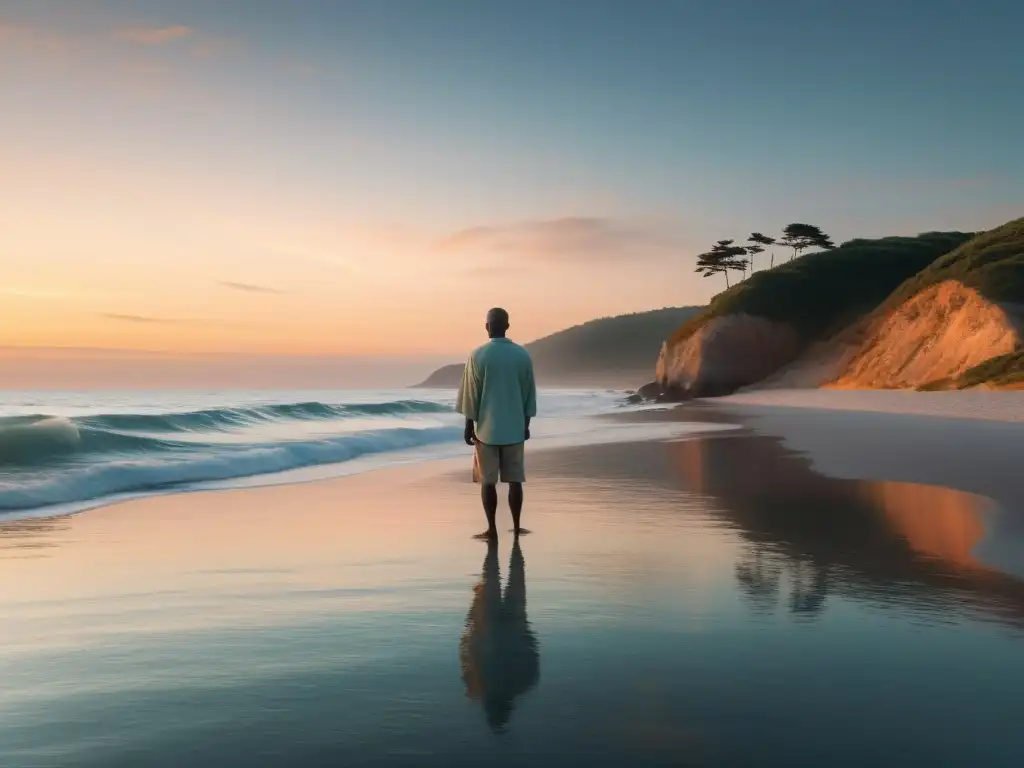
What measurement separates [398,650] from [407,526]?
3847 millimetres

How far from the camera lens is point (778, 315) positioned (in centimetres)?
7119

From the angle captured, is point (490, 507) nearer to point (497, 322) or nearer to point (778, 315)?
point (497, 322)

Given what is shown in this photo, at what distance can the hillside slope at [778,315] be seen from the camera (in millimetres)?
69625

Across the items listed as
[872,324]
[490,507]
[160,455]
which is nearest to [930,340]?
[872,324]

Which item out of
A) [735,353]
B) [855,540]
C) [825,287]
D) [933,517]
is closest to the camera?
[855,540]

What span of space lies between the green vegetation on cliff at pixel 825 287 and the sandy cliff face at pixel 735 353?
1.19 metres

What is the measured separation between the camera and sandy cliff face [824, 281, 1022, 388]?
143 feet

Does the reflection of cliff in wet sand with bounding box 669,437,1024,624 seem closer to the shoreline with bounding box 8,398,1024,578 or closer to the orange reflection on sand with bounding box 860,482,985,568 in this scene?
the orange reflection on sand with bounding box 860,482,985,568

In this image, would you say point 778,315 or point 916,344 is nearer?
point 916,344

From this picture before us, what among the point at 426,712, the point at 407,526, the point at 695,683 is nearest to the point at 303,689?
the point at 426,712

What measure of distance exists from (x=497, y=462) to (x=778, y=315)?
6789 centimetres

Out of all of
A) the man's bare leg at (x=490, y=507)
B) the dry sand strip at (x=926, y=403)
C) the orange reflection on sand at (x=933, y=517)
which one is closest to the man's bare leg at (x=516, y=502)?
the man's bare leg at (x=490, y=507)

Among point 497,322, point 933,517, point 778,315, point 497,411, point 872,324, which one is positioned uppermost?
point 778,315

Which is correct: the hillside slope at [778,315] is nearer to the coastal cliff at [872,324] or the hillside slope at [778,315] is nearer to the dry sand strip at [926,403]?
the coastal cliff at [872,324]
